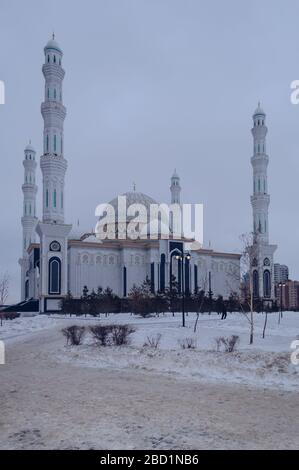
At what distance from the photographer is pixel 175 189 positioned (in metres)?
75.2

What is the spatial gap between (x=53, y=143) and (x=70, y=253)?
14545 millimetres

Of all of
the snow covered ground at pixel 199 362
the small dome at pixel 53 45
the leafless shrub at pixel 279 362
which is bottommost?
the snow covered ground at pixel 199 362

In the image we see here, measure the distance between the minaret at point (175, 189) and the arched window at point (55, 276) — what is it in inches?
1116

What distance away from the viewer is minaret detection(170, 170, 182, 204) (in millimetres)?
75375

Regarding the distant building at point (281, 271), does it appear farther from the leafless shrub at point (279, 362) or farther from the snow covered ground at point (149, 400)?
the leafless shrub at point (279, 362)

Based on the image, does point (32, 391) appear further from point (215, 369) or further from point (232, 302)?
point (232, 302)

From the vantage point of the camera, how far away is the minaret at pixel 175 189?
7538 cm

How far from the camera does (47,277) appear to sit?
52312 millimetres

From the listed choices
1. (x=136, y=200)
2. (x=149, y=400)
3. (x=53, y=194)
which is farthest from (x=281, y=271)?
(x=149, y=400)

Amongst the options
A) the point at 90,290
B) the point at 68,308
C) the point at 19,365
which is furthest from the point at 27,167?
the point at 19,365

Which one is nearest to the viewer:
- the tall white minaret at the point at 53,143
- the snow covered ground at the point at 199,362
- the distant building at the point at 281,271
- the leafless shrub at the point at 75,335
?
the snow covered ground at the point at 199,362

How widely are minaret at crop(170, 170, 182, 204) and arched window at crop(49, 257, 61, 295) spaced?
28.3 m

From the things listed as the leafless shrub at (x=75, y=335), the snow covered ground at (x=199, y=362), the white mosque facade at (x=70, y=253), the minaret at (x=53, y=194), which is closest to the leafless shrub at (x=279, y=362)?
the snow covered ground at (x=199, y=362)
